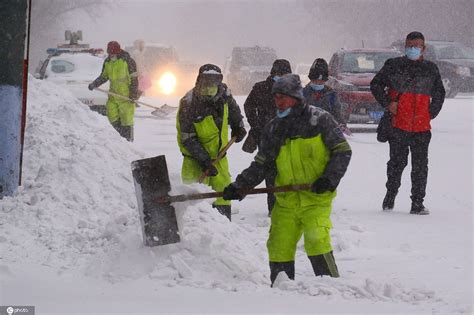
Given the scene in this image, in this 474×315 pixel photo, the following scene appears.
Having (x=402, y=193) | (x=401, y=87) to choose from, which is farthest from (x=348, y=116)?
(x=401, y=87)

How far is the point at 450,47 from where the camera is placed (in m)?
28.7

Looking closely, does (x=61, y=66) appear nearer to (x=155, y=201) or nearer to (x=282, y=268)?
(x=155, y=201)

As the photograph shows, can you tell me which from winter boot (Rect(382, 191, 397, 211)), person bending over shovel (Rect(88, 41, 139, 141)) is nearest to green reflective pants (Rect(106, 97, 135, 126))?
person bending over shovel (Rect(88, 41, 139, 141))

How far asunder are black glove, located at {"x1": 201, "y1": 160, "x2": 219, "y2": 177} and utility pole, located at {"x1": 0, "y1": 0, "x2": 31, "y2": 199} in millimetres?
1423

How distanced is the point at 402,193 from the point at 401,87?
6.87 ft

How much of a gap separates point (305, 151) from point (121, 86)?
29.3 ft

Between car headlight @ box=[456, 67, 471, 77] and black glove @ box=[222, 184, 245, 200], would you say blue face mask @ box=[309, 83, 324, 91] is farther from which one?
car headlight @ box=[456, 67, 471, 77]

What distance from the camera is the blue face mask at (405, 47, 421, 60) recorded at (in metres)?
9.23

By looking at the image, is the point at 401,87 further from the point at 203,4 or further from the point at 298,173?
the point at 203,4

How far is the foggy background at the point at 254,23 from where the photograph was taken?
5281 cm

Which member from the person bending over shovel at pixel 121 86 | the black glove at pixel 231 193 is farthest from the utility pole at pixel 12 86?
the person bending over shovel at pixel 121 86

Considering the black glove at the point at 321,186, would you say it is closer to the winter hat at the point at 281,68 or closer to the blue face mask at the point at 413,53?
the winter hat at the point at 281,68

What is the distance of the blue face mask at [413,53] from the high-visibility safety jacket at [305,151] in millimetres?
3838

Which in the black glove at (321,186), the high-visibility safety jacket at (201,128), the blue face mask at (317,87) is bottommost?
the black glove at (321,186)
